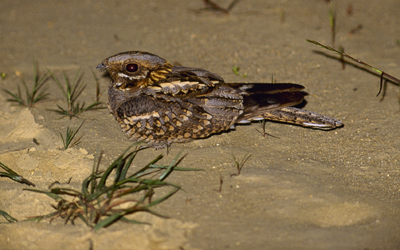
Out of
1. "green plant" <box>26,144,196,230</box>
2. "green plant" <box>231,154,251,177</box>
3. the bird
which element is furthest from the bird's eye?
"green plant" <box>231,154,251,177</box>

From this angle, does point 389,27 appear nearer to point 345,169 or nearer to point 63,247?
point 345,169

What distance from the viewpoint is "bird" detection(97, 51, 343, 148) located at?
299cm

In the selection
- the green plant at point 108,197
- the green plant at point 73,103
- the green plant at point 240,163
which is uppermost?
the green plant at point 73,103

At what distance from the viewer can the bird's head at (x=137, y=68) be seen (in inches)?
122

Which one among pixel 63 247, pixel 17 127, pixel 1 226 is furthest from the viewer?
pixel 17 127

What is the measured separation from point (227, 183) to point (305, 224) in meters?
0.60

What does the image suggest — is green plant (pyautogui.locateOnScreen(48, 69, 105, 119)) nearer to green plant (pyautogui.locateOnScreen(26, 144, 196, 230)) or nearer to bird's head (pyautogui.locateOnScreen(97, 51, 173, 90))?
bird's head (pyautogui.locateOnScreen(97, 51, 173, 90))

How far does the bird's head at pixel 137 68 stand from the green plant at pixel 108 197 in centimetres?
81

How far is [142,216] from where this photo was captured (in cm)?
243

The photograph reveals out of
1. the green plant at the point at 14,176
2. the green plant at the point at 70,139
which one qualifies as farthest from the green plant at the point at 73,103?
the green plant at the point at 14,176

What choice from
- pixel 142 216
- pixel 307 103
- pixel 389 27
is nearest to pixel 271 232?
pixel 142 216

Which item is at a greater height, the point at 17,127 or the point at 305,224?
the point at 17,127

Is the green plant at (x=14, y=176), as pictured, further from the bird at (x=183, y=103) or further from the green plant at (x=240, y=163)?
the green plant at (x=240, y=163)

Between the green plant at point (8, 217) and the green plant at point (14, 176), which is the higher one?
the green plant at point (14, 176)
